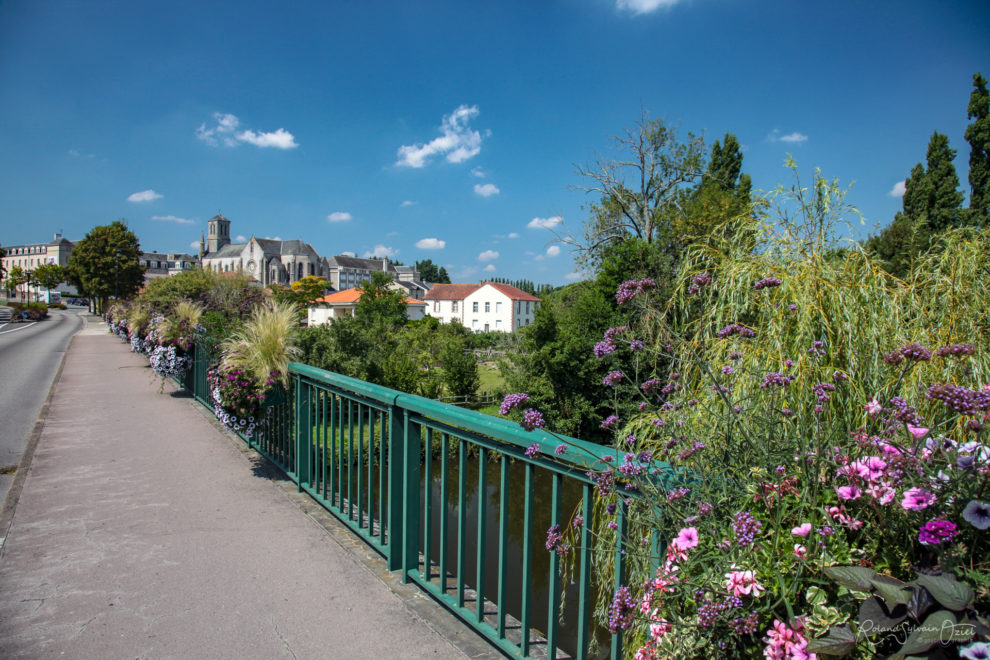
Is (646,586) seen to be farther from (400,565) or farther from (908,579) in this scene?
(400,565)

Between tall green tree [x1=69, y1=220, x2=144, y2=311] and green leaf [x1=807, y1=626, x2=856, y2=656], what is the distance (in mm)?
53348

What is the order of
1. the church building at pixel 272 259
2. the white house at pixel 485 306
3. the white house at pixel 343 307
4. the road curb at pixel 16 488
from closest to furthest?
1. the road curb at pixel 16 488
2. the white house at pixel 343 307
3. the white house at pixel 485 306
4. the church building at pixel 272 259

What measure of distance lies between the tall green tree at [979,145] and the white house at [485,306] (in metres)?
47.6

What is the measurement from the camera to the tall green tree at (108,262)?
46.0 metres

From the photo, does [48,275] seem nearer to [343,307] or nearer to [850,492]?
[343,307]

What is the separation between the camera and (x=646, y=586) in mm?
1501

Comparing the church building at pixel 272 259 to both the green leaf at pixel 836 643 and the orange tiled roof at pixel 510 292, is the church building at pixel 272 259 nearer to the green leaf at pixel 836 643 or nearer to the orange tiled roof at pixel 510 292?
the orange tiled roof at pixel 510 292

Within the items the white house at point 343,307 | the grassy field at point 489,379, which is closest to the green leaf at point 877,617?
the grassy field at point 489,379

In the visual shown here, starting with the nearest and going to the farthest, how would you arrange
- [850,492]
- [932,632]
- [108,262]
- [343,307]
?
[932,632] < [850,492] < [108,262] < [343,307]

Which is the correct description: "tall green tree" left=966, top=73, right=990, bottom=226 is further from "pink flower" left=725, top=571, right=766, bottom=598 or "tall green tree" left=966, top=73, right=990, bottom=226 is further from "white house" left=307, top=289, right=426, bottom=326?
"white house" left=307, top=289, right=426, bottom=326

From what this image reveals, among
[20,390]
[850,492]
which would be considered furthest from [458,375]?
[850,492]

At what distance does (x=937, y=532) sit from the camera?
1.12m

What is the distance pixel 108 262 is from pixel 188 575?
2063 inches

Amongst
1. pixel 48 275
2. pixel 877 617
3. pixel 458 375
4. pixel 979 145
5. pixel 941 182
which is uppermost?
pixel 979 145
